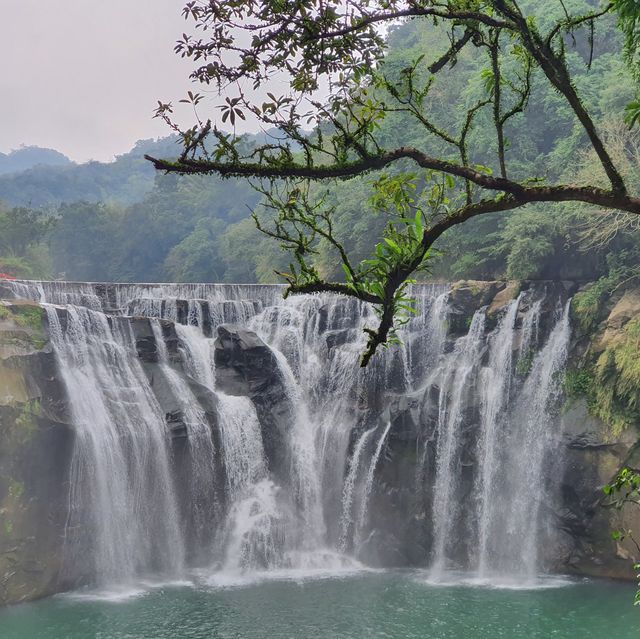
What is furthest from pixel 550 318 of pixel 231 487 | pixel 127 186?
pixel 127 186

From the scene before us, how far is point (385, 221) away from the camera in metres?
31.0

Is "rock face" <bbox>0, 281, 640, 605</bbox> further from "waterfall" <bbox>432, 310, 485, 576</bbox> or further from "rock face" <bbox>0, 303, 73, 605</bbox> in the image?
"waterfall" <bbox>432, 310, 485, 576</bbox>

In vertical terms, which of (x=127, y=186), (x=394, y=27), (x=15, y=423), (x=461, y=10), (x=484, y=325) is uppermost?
(x=394, y=27)

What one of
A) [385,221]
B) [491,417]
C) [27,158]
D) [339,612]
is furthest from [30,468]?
[27,158]

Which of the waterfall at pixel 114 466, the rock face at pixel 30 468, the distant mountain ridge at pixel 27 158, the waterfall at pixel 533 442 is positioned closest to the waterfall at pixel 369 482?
the waterfall at pixel 533 442

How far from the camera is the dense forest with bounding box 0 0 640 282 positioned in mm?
21031

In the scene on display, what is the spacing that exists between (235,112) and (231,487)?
1625 centimetres

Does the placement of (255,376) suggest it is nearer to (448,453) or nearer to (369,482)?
(369,482)

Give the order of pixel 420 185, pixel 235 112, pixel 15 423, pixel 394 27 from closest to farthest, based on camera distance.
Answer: pixel 235 112, pixel 15 423, pixel 420 185, pixel 394 27

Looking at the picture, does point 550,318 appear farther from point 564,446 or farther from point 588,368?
point 564,446

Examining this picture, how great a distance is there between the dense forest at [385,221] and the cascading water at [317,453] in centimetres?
258

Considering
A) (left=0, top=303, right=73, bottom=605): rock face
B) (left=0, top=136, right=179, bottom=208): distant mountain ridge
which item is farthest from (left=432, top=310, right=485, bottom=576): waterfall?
(left=0, top=136, right=179, bottom=208): distant mountain ridge

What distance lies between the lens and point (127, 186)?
84.2 m

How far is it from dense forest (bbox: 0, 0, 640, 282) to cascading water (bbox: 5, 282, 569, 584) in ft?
8.47
